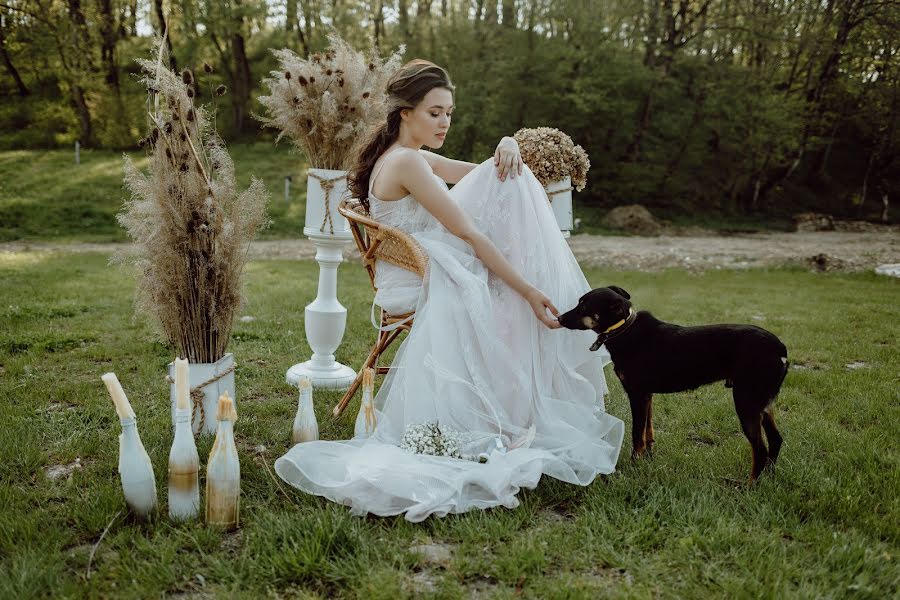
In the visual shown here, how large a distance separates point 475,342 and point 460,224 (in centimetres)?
61

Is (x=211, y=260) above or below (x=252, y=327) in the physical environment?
above

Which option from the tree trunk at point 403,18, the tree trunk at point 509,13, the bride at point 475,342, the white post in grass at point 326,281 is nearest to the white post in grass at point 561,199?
the bride at point 475,342

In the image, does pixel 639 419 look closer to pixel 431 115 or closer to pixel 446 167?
pixel 431 115

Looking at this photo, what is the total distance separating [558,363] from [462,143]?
1658 centimetres

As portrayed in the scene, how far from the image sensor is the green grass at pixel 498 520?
2.15 metres

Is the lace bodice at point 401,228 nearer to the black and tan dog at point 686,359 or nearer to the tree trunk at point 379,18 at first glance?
the black and tan dog at point 686,359

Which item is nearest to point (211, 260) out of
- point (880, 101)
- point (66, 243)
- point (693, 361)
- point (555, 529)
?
point (555, 529)

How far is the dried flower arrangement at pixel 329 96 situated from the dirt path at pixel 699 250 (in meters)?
7.85

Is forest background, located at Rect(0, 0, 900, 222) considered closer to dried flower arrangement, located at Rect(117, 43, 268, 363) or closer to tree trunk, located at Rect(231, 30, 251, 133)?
tree trunk, located at Rect(231, 30, 251, 133)

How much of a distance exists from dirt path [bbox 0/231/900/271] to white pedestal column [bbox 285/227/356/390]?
758 centimetres

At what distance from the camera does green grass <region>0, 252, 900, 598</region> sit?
2.15m

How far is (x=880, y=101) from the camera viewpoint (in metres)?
21.6

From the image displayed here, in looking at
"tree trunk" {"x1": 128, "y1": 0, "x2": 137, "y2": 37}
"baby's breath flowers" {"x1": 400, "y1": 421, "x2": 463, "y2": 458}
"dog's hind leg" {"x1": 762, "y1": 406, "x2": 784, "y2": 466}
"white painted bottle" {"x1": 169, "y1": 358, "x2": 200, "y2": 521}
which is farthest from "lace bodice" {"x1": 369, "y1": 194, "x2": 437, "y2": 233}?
"tree trunk" {"x1": 128, "y1": 0, "x2": 137, "y2": 37}

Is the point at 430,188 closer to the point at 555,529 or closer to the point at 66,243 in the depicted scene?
the point at 555,529
